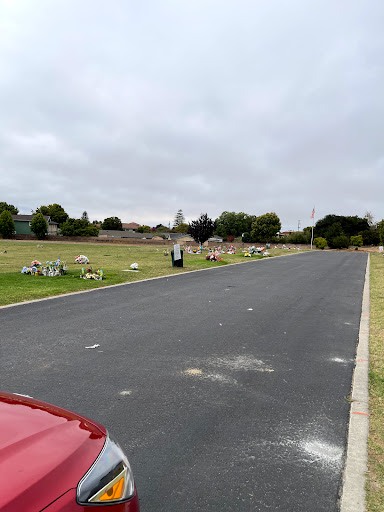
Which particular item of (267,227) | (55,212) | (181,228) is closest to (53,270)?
(267,227)

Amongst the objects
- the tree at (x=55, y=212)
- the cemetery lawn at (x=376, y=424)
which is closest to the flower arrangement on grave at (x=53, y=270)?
the cemetery lawn at (x=376, y=424)

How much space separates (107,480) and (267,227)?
96537mm

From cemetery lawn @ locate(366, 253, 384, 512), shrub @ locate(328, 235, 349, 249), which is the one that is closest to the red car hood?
cemetery lawn @ locate(366, 253, 384, 512)

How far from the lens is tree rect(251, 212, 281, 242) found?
311ft

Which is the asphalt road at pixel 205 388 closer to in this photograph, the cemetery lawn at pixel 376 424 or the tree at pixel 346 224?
the cemetery lawn at pixel 376 424

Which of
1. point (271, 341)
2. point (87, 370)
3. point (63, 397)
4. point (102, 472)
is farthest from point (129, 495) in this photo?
point (271, 341)

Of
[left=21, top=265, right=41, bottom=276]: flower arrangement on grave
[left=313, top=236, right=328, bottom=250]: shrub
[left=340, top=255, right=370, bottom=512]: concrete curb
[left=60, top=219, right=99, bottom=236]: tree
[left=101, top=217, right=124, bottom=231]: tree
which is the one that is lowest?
[left=340, top=255, right=370, bottom=512]: concrete curb

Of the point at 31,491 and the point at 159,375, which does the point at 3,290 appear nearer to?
the point at 159,375

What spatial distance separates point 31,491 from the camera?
1.31 metres

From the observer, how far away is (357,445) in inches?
121

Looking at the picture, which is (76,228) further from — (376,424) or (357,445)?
(357,445)

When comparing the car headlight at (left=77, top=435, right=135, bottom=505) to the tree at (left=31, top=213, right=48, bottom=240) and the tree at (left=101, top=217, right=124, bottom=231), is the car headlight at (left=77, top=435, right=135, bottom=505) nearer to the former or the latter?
the tree at (left=31, top=213, right=48, bottom=240)

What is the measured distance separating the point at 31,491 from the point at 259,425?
253cm

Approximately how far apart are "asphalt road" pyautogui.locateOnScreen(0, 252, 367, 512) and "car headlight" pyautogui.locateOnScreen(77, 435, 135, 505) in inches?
32.5
